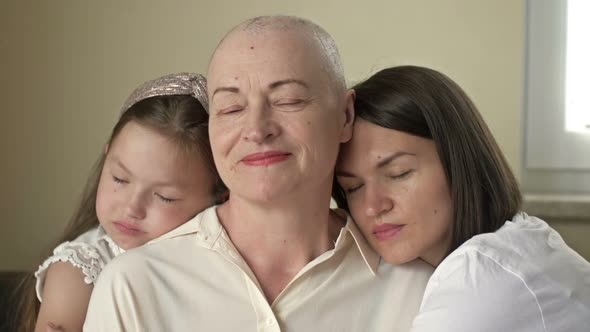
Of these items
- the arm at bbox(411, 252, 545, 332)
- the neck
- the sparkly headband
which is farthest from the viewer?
the sparkly headband

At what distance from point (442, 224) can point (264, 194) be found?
422 mm

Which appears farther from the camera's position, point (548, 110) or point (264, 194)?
point (548, 110)

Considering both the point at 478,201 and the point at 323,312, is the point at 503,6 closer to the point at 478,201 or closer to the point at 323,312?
the point at 478,201

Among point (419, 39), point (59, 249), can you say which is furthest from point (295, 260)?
point (419, 39)

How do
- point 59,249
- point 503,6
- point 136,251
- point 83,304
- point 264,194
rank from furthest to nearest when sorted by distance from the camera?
point 503,6, point 59,249, point 83,304, point 136,251, point 264,194

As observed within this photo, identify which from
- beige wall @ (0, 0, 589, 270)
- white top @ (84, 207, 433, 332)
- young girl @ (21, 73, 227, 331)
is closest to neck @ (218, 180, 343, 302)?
white top @ (84, 207, 433, 332)

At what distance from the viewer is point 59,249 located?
5.91 ft

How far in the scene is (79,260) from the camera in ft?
5.71

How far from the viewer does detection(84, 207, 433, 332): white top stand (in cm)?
140

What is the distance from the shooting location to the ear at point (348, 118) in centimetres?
155

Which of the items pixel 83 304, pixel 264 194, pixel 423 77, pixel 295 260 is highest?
pixel 423 77

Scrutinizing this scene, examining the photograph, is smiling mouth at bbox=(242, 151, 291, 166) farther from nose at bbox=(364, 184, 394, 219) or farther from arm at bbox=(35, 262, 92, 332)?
arm at bbox=(35, 262, 92, 332)

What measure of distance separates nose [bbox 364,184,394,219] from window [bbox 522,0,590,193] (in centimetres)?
133

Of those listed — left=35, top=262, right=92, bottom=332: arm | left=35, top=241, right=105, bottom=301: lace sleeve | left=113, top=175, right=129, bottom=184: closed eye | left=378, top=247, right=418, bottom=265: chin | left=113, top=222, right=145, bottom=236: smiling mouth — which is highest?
left=113, top=175, right=129, bottom=184: closed eye
